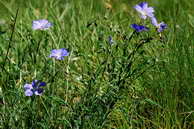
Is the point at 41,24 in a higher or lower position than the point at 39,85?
higher

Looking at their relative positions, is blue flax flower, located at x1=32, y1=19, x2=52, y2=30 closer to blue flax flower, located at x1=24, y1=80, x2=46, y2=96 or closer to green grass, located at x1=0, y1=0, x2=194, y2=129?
green grass, located at x1=0, y1=0, x2=194, y2=129

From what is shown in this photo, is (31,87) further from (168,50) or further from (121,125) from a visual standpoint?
(168,50)

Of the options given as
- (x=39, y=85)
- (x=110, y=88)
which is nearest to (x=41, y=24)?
(x=39, y=85)

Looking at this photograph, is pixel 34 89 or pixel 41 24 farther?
pixel 41 24

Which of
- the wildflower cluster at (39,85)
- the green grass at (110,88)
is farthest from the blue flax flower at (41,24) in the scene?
the wildflower cluster at (39,85)

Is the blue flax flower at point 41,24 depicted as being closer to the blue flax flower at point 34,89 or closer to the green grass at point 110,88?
the green grass at point 110,88

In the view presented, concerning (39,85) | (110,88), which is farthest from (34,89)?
(110,88)

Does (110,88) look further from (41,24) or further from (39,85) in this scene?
(41,24)

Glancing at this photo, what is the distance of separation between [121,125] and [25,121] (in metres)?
0.46

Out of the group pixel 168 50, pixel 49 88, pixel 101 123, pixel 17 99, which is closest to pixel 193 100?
pixel 168 50

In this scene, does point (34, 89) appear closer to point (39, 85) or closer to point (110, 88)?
point (39, 85)

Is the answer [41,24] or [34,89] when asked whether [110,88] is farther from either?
[41,24]

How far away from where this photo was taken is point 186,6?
346 cm

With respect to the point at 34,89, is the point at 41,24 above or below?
above
